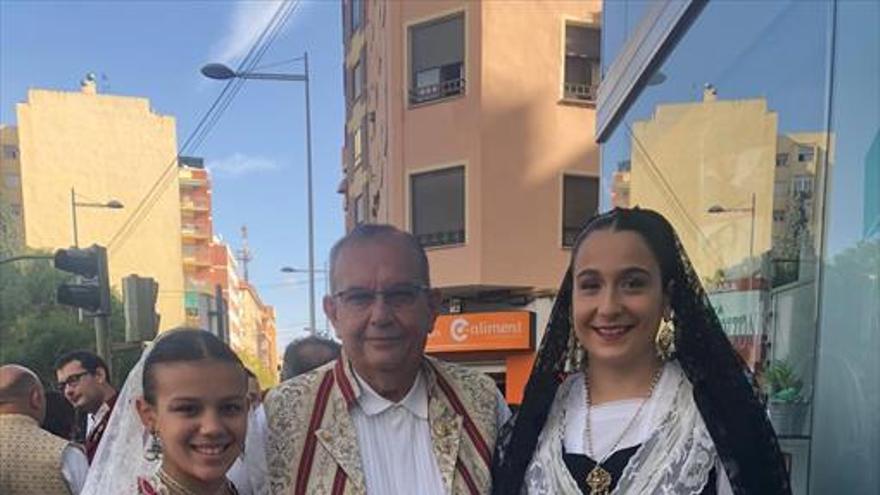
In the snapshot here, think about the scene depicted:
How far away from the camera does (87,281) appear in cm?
848

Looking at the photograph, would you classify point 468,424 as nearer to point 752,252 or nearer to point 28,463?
point 752,252

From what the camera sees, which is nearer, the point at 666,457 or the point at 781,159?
the point at 666,457

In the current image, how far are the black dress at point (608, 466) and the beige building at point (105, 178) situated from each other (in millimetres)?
42946

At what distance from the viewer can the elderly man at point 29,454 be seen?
12.0ft

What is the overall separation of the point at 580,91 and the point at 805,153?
10863 millimetres

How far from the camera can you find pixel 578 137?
12.7 meters

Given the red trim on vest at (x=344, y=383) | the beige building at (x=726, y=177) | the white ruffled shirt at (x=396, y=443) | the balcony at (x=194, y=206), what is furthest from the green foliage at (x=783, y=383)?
the balcony at (x=194, y=206)

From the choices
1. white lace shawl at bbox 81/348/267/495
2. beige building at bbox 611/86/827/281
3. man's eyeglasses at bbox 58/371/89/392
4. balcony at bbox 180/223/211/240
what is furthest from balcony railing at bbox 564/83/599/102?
balcony at bbox 180/223/211/240

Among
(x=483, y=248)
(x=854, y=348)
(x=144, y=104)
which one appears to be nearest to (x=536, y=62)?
(x=483, y=248)

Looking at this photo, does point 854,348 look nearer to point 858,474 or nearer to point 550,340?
point 858,474

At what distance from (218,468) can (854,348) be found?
1.60m

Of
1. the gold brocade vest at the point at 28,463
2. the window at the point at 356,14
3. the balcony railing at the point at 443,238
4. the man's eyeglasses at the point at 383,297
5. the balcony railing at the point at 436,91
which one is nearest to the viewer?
the man's eyeglasses at the point at 383,297

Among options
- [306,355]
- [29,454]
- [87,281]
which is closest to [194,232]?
[87,281]

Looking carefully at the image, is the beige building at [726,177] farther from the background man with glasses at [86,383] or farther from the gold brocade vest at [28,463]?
the background man with glasses at [86,383]
